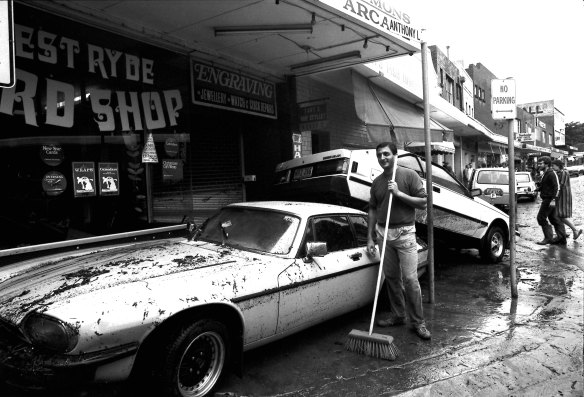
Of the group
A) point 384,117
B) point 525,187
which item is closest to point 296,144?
point 384,117

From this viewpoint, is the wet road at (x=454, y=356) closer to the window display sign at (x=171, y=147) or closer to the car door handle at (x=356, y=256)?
the car door handle at (x=356, y=256)

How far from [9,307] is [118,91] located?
14.0ft

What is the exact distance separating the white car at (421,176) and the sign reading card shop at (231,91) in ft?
6.27

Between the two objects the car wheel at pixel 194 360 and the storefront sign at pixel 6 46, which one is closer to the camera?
the storefront sign at pixel 6 46

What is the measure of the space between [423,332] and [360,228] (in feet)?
4.07

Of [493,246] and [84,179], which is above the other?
[84,179]

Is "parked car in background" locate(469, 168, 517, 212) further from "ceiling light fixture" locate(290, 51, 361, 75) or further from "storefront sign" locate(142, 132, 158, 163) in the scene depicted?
"storefront sign" locate(142, 132, 158, 163)

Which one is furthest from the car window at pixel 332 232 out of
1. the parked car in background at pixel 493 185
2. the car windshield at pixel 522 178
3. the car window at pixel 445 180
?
the car windshield at pixel 522 178


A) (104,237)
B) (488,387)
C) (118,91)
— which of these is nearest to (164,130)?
(118,91)

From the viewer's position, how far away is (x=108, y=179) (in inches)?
245

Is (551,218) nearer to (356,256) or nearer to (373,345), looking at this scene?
(356,256)

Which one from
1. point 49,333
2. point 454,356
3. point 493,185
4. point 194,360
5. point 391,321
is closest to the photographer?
point 49,333

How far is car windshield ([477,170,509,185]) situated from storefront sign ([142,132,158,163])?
1284cm

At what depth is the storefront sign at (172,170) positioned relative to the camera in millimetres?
7145
